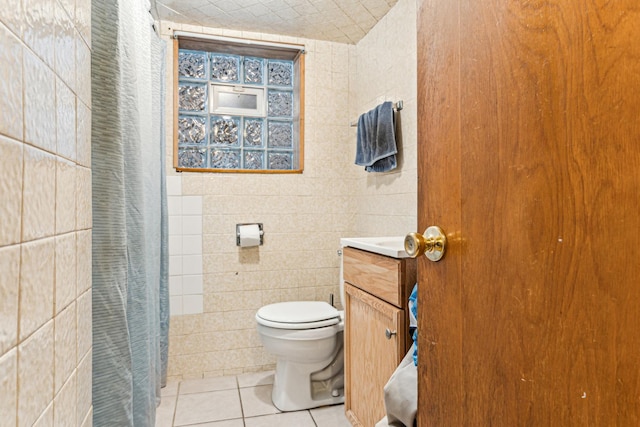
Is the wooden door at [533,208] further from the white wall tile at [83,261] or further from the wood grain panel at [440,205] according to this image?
the white wall tile at [83,261]

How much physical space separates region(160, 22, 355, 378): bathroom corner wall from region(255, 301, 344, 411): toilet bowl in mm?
357

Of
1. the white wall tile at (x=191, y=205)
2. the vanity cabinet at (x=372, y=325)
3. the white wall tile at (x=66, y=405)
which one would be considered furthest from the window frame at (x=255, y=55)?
the white wall tile at (x=66, y=405)

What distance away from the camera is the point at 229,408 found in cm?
197

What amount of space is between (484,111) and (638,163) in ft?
0.83

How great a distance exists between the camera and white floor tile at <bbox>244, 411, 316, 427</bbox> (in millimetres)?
1832

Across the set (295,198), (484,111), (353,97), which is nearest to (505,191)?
(484,111)

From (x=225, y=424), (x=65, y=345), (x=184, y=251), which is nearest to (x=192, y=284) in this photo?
(x=184, y=251)

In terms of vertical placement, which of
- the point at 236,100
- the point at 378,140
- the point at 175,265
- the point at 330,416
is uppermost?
the point at 236,100

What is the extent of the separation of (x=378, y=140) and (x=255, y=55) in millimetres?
1120

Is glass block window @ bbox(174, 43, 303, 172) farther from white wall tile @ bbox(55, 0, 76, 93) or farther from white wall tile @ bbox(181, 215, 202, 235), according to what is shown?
white wall tile @ bbox(55, 0, 76, 93)

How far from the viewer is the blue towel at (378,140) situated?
6.47 feet

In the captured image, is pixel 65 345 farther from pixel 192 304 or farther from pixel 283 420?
pixel 192 304

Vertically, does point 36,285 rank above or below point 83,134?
below

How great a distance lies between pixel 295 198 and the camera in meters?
2.46
